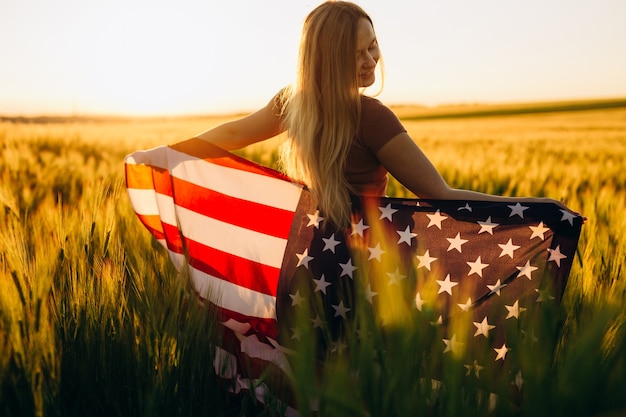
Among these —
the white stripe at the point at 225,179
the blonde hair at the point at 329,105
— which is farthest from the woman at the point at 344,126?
the white stripe at the point at 225,179

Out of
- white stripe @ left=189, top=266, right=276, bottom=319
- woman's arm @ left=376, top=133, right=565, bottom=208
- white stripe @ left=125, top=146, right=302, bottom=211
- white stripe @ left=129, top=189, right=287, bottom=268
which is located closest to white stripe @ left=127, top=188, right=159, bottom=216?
white stripe @ left=129, top=189, right=287, bottom=268

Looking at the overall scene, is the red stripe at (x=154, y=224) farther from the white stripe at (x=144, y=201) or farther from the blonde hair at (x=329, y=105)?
the blonde hair at (x=329, y=105)

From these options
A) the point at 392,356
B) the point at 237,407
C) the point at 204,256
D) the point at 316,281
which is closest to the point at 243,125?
the point at 204,256

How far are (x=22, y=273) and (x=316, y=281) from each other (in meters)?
0.78

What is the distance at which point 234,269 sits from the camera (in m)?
1.99

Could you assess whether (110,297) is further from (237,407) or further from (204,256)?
(204,256)

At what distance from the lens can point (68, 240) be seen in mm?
1700

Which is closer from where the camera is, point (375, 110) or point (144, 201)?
point (375, 110)

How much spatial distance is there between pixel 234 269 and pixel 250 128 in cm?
49

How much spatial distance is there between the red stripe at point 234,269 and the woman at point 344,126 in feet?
0.92

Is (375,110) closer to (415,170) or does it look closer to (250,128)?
(415,170)

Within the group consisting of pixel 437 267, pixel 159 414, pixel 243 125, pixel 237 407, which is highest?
pixel 243 125

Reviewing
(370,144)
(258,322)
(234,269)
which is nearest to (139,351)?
(258,322)

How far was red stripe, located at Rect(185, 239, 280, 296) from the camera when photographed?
1.90 meters
